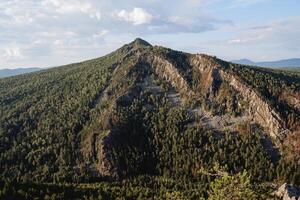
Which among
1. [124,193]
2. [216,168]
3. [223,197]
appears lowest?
[124,193]

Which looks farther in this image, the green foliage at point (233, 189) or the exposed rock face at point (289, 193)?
the exposed rock face at point (289, 193)

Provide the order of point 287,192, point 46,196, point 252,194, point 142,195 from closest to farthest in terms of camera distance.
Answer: point 252,194 < point 287,192 < point 46,196 < point 142,195

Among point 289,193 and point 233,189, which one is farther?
point 289,193

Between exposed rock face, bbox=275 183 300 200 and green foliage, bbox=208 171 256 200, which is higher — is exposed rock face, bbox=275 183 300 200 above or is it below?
below

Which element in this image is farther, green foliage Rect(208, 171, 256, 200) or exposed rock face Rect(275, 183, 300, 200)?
exposed rock face Rect(275, 183, 300, 200)

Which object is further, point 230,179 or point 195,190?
point 195,190

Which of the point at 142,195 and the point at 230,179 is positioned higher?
the point at 230,179

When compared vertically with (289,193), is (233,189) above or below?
above

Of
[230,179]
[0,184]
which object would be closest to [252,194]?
[230,179]

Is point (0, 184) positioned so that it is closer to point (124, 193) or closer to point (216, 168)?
point (124, 193)

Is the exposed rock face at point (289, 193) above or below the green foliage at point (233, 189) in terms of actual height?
below

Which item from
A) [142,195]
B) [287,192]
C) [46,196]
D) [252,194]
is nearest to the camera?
[252,194]
